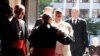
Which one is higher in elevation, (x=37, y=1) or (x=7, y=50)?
(x=37, y=1)

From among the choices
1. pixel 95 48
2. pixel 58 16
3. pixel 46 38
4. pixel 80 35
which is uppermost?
pixel 58 16

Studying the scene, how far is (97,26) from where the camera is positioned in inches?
237

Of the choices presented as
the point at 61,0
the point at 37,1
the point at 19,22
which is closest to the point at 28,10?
the point at 37,1

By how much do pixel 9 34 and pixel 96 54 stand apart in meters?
2.00

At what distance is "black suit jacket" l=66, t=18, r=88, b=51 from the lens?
18.7 ft

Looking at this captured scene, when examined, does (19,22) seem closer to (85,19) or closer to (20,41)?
(20,41)

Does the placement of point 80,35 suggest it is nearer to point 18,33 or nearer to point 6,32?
point 18,33

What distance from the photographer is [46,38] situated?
4.39 meters

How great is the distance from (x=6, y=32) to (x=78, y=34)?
1.61 meters

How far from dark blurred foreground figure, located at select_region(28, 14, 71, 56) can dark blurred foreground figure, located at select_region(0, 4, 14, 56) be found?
27cm

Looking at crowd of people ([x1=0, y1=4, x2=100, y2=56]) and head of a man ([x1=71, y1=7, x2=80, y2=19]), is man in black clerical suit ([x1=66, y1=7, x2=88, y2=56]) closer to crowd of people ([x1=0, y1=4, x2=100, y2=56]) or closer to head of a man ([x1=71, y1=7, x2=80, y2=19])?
head of a man ([x1=71, y1=7, x2=80, y2=19])

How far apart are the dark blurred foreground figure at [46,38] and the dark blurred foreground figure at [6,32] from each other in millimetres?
266

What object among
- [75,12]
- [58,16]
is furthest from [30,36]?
[75,12]

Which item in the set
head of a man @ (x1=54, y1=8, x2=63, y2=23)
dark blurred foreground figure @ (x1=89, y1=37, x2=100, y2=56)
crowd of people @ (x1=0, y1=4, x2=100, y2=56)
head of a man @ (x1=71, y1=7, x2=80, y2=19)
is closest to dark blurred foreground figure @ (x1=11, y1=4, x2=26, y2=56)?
crowd of people @ (x1=0, y1=4, x2=100, y2=56)
